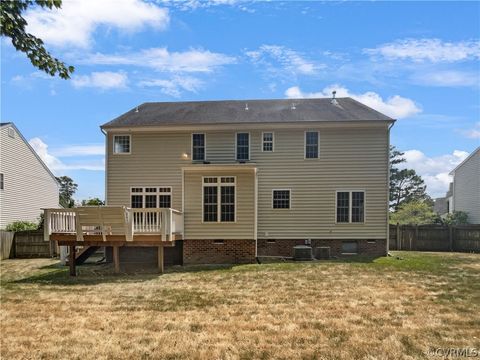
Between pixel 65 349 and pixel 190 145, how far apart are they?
12.7 m

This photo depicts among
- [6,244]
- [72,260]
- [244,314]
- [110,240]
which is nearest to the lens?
[244,314]

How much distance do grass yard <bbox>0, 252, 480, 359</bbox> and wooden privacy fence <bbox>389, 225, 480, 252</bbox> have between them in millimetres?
8925

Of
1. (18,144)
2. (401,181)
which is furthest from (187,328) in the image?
(401,181)

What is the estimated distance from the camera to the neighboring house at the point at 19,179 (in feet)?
74.6

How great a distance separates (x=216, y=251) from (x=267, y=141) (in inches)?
206

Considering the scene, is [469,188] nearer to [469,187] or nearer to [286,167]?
[469,187]

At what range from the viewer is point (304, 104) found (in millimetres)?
19859

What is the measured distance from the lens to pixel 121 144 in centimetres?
1809

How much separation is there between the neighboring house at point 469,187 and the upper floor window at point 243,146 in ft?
53.9

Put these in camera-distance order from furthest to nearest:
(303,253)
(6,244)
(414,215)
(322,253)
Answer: (414,215), (6,244), (322,253), (303,253)

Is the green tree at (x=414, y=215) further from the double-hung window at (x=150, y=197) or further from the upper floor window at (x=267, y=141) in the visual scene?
the double-hung window at (x=150, y=197)

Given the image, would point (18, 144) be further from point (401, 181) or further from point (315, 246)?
point (401, 181)

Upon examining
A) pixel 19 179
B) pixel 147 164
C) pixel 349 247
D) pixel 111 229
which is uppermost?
pixel 147 164

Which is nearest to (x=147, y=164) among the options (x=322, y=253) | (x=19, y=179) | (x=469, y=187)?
(x=322, y=253)
